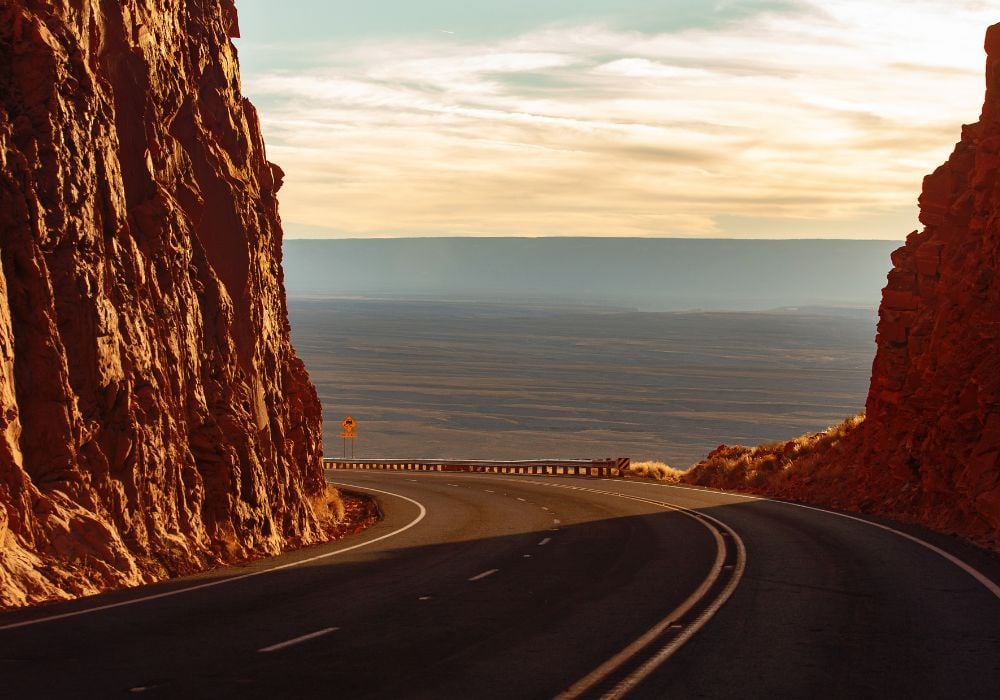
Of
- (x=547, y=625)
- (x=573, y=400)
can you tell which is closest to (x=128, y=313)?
(x=547, y=625)

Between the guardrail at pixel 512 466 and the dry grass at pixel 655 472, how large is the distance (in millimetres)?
585

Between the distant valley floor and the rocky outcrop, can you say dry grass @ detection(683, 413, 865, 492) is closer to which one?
the rocky outcrop

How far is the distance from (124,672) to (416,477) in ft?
140

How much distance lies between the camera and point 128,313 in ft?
63.4

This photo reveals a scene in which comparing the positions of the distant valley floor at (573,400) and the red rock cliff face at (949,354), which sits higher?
the red rock cliff face at (949,354)

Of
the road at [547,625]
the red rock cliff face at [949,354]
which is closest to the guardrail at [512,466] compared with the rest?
the red rock cliff face at [949,354]

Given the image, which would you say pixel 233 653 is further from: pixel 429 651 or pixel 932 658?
pixel 932 658

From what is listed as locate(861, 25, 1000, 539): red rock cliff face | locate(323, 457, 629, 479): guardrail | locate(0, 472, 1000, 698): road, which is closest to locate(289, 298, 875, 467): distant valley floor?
locate(323, 457, 629, 479): guardrail

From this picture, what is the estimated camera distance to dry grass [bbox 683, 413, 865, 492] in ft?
126

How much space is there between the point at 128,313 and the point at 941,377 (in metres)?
20.1

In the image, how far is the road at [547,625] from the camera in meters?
10.7

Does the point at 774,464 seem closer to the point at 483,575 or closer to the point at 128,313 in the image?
the point at 483,575

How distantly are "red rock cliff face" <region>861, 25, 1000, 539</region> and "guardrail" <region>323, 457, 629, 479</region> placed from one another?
57.6 feet

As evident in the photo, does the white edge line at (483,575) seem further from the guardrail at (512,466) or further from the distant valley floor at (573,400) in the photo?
the distant valley floor at (573,400)
